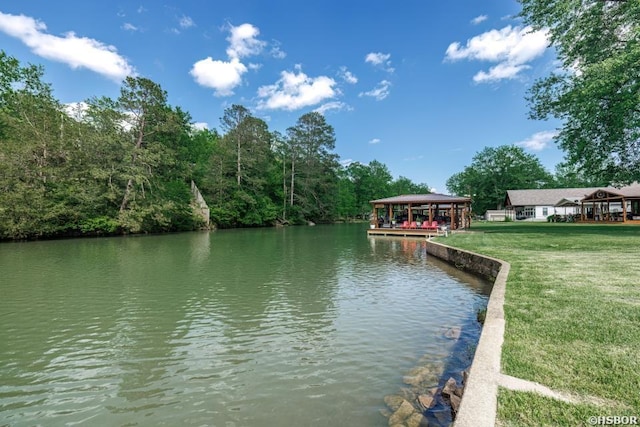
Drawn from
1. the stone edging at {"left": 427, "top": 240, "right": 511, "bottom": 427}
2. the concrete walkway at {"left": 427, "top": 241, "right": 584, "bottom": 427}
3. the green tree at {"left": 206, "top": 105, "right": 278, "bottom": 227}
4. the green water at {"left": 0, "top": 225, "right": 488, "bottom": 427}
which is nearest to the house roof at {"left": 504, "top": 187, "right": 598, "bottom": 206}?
the green tree at {"left": 206, "top": 105, "right": 278, "bottom": 227}

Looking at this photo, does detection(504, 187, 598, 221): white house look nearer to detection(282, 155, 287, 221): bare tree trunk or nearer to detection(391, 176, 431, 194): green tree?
detection(282, 155, 287, 221): bare tree trunk

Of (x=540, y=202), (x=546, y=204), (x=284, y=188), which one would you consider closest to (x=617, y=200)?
(x=546, y=204)

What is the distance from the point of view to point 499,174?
60.0 m

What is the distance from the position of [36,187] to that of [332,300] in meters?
26.8

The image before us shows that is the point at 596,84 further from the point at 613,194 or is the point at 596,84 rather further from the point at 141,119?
the point at 141,119

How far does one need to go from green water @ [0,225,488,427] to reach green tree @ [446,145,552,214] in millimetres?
56463

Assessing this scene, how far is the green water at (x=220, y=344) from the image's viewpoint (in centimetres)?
368

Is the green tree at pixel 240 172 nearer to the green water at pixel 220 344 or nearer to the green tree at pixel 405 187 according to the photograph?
the green water at pixel 220 344

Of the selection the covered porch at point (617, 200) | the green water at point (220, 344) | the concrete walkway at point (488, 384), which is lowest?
the green water at point (220, 344)

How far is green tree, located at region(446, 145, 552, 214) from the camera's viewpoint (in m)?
59.1

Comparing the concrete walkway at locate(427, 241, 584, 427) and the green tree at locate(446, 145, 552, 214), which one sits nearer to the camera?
the concrete walkway at locate(427, 241, 584, 427)

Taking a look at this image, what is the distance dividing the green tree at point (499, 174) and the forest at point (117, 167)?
3603 cm

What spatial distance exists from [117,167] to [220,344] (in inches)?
1157

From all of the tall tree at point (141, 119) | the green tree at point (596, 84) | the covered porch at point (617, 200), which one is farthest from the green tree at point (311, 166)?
the green tree at point (596, 84)
